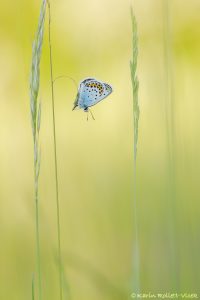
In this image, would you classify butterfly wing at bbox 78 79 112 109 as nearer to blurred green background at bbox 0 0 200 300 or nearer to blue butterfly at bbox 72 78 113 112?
blue butterfly at bbox 72 78 113 112

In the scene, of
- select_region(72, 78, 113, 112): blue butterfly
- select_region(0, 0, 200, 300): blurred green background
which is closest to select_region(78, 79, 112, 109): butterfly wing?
select_region(72, 78, 113, 112): blue butterfly

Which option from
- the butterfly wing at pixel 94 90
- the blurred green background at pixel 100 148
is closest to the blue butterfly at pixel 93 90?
the butterfly wing at pixel 94 90

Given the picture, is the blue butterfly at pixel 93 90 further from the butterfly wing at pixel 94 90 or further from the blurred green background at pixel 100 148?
the blurred green background at pixel 100 148

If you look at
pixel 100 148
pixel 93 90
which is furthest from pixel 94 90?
pixel 100 148

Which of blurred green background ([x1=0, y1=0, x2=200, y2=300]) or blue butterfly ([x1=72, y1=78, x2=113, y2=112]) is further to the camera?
blurred green background ([x1=0, y1=0, x2=200, y2=300])

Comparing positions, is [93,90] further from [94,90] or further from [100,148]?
[100,148]

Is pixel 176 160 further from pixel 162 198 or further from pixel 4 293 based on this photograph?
pixel 4 293
